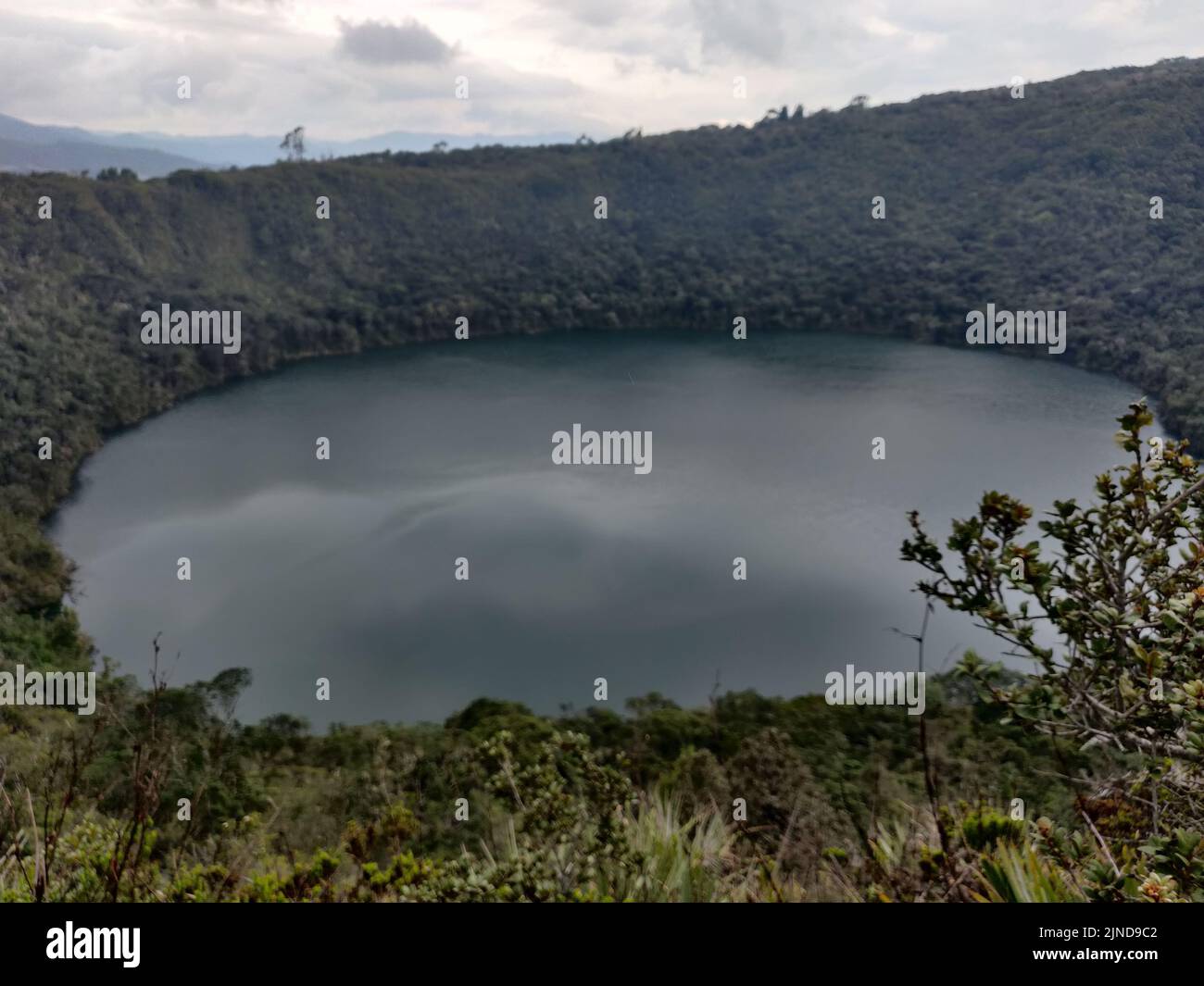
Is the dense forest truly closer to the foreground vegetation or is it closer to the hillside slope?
the foreground vegetation

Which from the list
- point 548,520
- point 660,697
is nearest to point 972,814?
point 660,697

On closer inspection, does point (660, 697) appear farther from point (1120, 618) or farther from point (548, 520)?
point (1120, 618)

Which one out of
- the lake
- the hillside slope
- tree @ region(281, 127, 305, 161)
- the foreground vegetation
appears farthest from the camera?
tree @ region(281, 127, 305, 161)

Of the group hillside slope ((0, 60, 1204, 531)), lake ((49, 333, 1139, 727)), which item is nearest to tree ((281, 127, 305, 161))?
hillside slope ((0, 60, 1204, 531))

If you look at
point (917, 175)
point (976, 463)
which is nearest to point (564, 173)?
point (917, 175)

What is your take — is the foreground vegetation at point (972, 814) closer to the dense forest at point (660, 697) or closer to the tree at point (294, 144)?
the dense forest at point (660, 697)

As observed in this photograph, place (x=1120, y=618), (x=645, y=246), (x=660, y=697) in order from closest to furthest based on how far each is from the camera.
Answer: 1. (x=1120, y=618)
2. (x=660, y=697)
3. (x=645, y=246)
